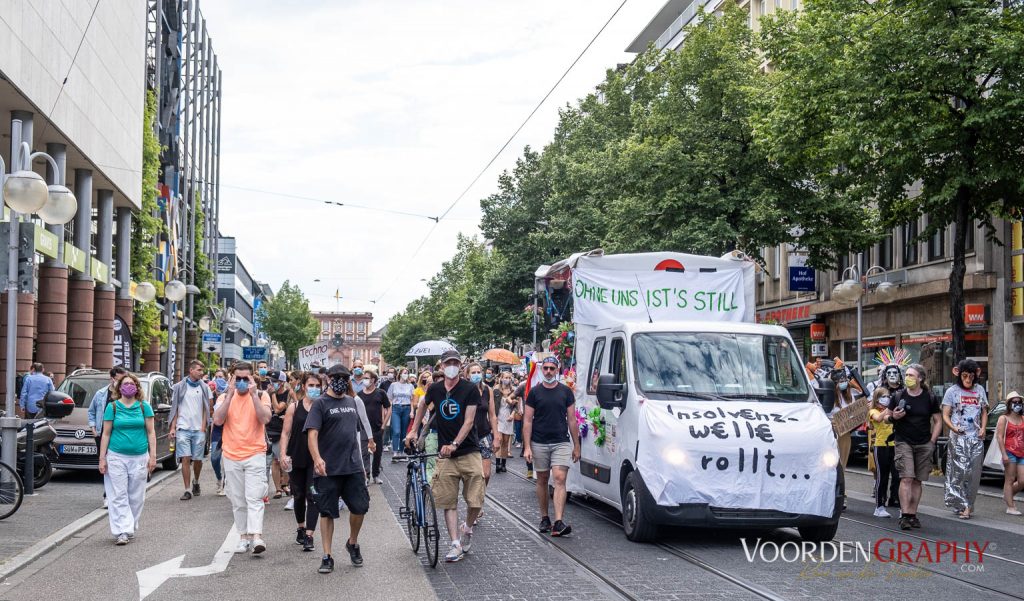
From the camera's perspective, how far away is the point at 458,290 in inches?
3290

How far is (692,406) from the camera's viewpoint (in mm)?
10844

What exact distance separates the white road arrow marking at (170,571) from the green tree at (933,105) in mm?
13848

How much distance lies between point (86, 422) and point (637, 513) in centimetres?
1071

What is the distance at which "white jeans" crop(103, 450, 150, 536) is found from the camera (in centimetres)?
1111

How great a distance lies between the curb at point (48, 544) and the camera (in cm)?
941

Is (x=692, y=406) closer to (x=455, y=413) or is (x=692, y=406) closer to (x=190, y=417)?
(x=455, y=413)

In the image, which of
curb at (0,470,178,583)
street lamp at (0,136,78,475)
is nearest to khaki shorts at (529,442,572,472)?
curb at (0,470,178,583)

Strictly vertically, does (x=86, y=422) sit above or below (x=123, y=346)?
below

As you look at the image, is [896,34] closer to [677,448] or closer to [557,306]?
[557,306]

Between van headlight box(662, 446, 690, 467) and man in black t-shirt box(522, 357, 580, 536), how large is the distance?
3.43ft

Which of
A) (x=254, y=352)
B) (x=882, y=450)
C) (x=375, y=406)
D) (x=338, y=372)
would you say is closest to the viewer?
(x=338, y=372)

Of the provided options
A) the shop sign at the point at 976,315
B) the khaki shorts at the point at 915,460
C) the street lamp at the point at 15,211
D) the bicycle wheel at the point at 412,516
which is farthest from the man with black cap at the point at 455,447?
the shop sign at the point at 976,315

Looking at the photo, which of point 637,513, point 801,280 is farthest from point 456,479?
point 801,280

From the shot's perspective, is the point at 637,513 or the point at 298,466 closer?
the point at 637,513
